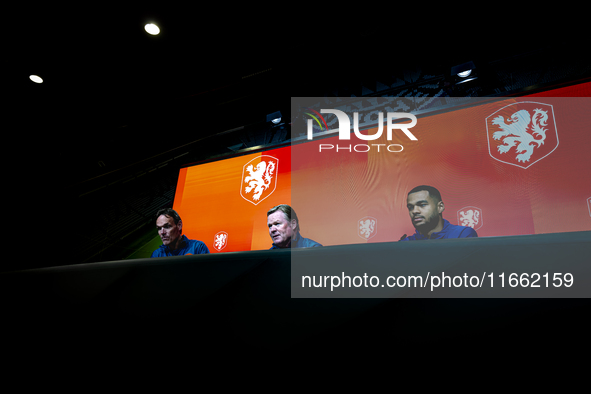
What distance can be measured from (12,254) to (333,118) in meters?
3.33

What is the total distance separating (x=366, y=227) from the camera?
2.49 meters

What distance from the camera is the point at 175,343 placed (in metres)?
0.35

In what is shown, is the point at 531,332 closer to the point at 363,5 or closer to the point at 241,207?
the point at 363,5

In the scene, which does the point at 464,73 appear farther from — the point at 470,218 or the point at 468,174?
the point at 470,218

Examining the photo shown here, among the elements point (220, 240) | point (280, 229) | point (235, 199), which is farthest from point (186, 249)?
point (280, 229)

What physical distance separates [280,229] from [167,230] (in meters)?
1.14

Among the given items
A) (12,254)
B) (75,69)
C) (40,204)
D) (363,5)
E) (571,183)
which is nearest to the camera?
(571,183)

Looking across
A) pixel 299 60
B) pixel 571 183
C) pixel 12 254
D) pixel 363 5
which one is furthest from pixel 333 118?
pixel 12 254

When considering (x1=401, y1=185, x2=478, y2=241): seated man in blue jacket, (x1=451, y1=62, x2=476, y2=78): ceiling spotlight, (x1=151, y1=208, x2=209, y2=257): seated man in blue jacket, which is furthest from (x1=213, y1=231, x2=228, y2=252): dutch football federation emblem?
(x1=451, y1=62, x2=476, y2=78): ceiling spotlight

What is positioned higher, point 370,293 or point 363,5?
point 363,5

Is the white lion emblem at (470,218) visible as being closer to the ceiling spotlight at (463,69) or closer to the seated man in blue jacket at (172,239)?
the ceiling spotlight at (463,69)

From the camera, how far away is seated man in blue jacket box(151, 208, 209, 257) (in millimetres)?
2803

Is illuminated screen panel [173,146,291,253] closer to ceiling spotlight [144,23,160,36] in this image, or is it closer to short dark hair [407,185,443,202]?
short dark hair [407,185,443,202]

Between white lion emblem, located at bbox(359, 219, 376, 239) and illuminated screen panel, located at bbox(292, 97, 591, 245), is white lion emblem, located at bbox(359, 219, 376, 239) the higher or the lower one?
the lower one
